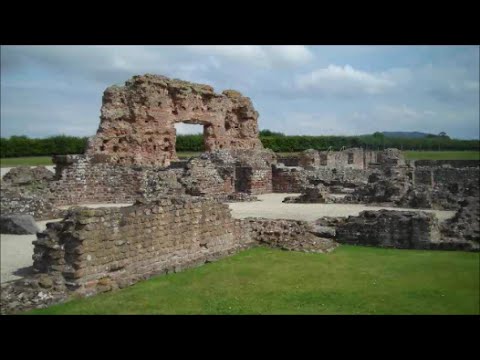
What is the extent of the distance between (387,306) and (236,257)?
3.87 meters

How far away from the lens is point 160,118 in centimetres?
2591

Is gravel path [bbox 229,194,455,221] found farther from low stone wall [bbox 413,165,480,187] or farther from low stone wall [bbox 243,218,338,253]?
low stone wall [bbox 413,165,480,187]

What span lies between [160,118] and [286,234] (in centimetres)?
1634

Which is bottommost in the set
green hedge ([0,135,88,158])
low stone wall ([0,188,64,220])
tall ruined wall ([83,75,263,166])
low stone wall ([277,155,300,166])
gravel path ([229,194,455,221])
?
gravel path ([229,194,455,221])

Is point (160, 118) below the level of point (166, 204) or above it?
above

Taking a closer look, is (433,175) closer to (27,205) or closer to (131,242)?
(131,242)

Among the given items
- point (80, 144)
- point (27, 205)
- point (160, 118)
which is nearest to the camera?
point (27, 205)

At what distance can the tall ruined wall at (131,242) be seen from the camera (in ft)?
22.9

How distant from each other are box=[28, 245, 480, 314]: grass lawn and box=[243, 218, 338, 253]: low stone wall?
944 millimetres

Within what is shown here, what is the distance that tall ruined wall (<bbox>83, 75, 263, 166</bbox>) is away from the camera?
923 inches

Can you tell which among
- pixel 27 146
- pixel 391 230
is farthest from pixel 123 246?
pixel 391 230

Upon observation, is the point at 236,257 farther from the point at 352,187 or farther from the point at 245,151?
the point at 245,151

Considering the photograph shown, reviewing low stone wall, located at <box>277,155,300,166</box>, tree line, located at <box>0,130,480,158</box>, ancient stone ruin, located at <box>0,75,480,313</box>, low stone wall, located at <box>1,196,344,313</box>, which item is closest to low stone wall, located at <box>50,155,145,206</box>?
ancient stone ruin, located at <box>0,75,480,313</box>
